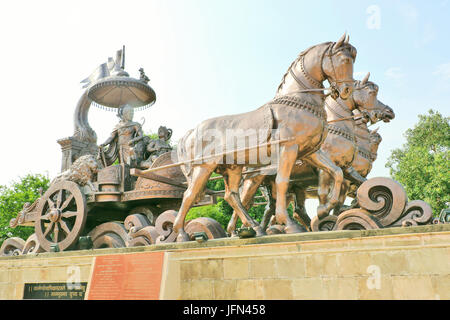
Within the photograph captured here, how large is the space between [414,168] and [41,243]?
62.7ft

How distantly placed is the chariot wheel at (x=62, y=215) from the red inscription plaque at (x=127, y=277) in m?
1.75

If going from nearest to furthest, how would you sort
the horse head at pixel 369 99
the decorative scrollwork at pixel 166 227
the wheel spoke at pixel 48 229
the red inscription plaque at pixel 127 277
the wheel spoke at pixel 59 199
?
1. the red inscription plaque at pixel 127 277
2. the decorative scrollwork at pixel 166 227
3. the horse head at pixel 369 99
4. the wheel spoke at pixel 48 229
5. the wheel spoke at pixel 59 199

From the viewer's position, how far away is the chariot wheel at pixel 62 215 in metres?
7.57

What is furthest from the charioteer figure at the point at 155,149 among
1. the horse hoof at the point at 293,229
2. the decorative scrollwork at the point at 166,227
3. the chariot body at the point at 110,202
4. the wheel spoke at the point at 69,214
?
the horse hoof at the point at 293,229

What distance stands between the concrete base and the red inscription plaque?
5.1 inches

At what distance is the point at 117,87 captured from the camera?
392 inches

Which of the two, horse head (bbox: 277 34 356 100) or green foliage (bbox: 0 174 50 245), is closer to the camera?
horse head (bbox: 277 34 356 100)

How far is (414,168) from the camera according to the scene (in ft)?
72.3

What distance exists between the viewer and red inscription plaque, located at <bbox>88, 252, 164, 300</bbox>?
17.4 feet

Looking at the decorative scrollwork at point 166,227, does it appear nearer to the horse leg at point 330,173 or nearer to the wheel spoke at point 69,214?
the wheel spoke at point 69,214

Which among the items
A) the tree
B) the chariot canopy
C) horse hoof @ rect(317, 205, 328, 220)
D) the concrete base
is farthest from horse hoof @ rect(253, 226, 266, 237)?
the tree

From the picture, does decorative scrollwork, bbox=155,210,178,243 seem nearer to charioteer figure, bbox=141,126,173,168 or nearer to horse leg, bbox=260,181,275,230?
horse leg, bbox=260,181,275,230
